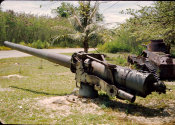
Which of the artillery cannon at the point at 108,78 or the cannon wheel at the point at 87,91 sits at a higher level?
the artillery cannon at the point at 108,78

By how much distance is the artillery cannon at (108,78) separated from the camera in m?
4.37

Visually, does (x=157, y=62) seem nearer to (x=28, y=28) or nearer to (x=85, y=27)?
(x=85, y=27)

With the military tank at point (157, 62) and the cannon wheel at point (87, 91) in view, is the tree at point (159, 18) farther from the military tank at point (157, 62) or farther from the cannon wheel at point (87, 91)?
the military tank at point (157, 62)

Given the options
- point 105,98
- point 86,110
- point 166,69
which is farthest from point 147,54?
point 86,110

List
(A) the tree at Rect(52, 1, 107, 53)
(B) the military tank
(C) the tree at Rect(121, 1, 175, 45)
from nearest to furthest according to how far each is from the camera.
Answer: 1. (C) the tree at Rect(121, 1, 175, 45)
2. (B) the military tank
3. (A) the tree at Rect(52, 1, 107, 53)

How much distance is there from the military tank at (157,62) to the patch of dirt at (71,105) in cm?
402

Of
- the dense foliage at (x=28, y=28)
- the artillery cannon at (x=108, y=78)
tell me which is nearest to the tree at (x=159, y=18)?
the artillery cannon at (x=108, y=78)

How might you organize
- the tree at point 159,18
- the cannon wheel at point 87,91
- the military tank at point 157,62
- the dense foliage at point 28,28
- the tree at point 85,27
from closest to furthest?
1. the tree at point 159,18
2. the cannon wheel at point 87,91
3. the military tank at point 157,62
4. the tree at point 85,27
5. the dense foliage at point 28,28

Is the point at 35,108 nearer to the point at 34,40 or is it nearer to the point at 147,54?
the point at 147,54

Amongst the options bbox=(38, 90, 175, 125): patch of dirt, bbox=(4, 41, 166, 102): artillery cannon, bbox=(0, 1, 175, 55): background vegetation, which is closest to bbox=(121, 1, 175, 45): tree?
bbox=(4, 41, 166, 102): artillery cannon

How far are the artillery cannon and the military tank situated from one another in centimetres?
383

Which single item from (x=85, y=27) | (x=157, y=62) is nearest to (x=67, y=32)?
(x=85, y=27)

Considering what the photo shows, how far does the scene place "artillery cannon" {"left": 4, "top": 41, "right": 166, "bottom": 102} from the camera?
172 inches

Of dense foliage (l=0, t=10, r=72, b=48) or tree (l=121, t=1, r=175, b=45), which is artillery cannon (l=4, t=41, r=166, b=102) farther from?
dense foliage (l=0, t=10, r=72, b=48)
